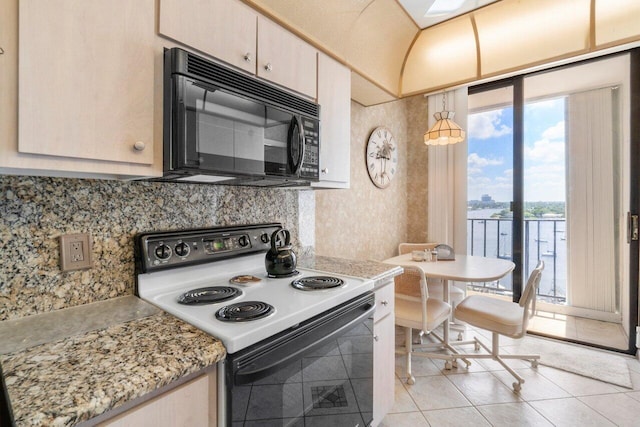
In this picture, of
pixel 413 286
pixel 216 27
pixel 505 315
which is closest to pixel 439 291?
pixel 505 315

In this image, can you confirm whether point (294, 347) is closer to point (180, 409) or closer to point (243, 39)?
point (180, 409)

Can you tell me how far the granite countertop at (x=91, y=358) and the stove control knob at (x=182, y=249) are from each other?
27cm

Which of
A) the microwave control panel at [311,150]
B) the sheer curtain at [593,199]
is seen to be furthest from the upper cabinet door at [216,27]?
the sheer curtain at [593,199]

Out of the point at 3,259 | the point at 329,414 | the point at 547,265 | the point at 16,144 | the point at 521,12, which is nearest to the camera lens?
the point at 16,144

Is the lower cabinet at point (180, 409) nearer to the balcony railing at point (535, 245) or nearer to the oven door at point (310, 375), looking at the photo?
the oven door at point (310, 375)

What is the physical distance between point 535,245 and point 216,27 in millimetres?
3929

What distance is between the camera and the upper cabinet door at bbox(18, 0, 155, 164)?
720 millimetres

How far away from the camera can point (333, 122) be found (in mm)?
1706

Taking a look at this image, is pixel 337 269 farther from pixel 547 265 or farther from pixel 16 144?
pixel 547 265

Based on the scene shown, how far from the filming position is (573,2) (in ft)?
6.60

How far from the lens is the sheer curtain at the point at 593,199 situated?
2803 mm

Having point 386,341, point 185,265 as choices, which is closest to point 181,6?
point 185,265

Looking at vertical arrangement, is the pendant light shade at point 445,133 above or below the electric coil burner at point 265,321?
above

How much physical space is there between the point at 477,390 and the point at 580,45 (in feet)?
8.22
